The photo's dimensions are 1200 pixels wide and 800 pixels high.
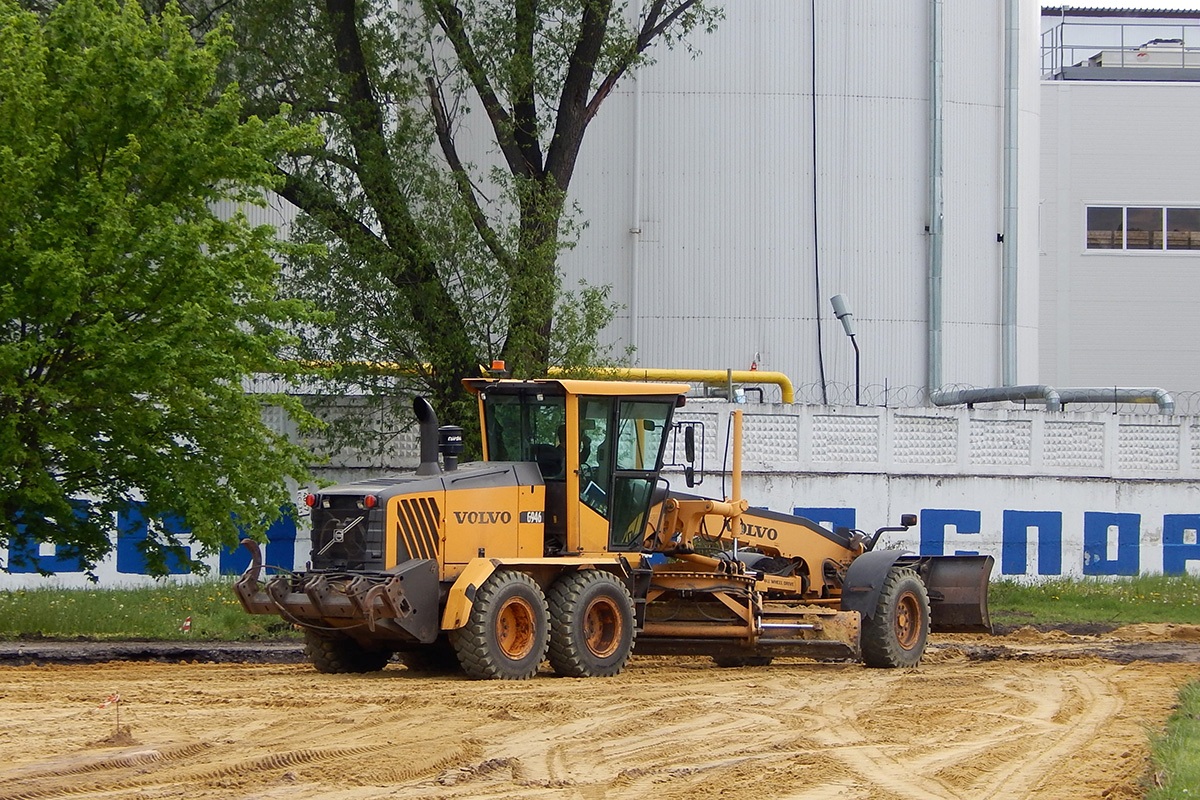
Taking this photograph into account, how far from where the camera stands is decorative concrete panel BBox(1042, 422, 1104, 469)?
88.8 feet

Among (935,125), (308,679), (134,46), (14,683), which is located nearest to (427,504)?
(308,679)

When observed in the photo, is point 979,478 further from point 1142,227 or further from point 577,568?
point 1142,227

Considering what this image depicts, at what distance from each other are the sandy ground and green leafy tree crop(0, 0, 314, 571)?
2581 mm

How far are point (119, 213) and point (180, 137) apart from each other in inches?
54.1

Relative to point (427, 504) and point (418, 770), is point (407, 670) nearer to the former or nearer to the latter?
point (427, 504)

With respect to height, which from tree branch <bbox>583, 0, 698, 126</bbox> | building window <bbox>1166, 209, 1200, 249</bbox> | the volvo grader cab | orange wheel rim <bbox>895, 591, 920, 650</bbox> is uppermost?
tree branch <bbox>583, 0, 698, 126</bbox>

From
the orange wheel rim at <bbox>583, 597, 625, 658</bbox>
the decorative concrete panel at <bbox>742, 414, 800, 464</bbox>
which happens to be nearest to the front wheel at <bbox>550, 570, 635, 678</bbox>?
the orange wheel rim at <bbox>583, 597, 625, 658</bbox>

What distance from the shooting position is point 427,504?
14984mm

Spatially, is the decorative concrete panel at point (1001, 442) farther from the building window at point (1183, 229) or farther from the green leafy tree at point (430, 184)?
the building window at point (1183, 229)

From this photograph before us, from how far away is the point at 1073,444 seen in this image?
2720 centimetres

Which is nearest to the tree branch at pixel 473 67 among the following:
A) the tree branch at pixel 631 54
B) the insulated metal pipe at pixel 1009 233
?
the tree branch at pixel 631 54

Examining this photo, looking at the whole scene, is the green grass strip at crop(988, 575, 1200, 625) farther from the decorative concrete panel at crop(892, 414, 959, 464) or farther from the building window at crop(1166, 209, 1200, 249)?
the building window at crop(1166, 209, 1200, 249)

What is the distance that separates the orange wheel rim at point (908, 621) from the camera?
17.6m

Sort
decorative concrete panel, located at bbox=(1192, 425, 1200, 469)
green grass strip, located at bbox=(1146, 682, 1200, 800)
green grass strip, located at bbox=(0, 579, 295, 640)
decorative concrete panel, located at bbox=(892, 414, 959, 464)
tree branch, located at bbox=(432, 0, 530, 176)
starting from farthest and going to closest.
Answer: decorative concrete panel, located at bbox=(1192, 425, 1200, 469) → decorative concrete panel, located at bbox=(892, 414, 959, 464) → tree branch, located at bbox=(432, 0, 530, 176) → green grass strip, located at bbox=(0, 579, 295, 640) → green grass strip, located at bbox=(1146, 682, 1200, 800)
